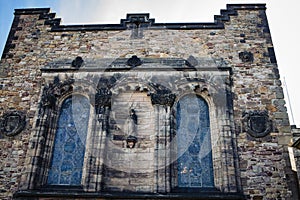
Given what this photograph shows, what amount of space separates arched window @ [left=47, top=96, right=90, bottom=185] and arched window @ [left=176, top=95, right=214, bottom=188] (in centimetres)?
252

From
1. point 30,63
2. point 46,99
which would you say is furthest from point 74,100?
point 30,63

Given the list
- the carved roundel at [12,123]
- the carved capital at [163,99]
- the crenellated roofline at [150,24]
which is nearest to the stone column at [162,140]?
the carved capital at [163,99]

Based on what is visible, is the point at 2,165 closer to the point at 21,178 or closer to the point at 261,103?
the point at 21,178

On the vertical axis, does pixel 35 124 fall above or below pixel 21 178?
above

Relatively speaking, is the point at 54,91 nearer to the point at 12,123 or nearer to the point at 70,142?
the point at 12,123

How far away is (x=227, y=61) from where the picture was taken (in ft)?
30.9

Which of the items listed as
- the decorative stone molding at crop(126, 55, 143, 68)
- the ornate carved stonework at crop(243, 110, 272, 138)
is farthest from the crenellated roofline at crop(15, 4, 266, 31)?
the ornate carved stonework at crop(243, 110, 272, 138)

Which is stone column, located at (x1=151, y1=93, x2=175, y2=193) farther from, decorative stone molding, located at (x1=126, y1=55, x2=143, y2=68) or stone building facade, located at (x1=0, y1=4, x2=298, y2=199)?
decorative stone molding, located at (x1=126, y1=55, x2=143, y2=68)

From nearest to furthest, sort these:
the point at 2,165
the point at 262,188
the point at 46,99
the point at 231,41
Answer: the point at 262,188 < the point at 2,165 < the point at 46,99 < the point at 231,41

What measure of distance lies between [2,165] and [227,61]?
21.8 feet

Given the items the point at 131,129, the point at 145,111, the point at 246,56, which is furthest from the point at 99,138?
the point at 246,56

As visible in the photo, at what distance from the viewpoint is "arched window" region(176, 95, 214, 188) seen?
26.3 feet

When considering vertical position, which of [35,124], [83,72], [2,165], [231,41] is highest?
[231,41]

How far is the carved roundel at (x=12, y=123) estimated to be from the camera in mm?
8736
